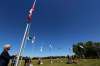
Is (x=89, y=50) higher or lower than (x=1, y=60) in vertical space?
higher

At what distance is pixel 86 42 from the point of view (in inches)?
5950

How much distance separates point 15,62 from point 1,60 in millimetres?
2674

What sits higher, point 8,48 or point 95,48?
point 95,48

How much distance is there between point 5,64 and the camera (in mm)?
8070

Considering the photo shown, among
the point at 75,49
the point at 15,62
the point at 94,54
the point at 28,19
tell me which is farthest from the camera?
the point at 75,49

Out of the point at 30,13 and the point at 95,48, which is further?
the point at 95,48

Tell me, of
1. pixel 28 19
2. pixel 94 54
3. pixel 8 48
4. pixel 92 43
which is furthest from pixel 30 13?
pixel 92 43

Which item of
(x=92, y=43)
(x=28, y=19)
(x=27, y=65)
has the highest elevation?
(x=92, y=43)

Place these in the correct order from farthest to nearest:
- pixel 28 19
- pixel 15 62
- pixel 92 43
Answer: pixel 92 43 → pixel 28 19 → pixel 15 62

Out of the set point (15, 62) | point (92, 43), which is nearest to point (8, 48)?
point (15, 62)

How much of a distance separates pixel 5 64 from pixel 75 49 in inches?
5259

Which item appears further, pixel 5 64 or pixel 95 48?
pixel 95 48

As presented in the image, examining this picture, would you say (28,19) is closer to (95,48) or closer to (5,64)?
(5,64)

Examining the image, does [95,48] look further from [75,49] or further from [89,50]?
[75,49]
